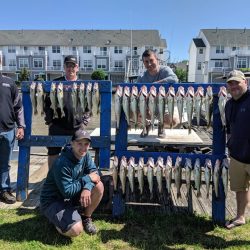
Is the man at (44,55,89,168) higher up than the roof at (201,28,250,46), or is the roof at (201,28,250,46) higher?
the roof at (201,28,250,46)

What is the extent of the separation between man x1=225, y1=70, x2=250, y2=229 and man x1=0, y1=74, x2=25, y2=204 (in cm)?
304

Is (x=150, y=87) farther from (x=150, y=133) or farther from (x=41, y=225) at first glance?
(x=41, y=225)

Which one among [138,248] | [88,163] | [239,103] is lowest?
[138,248]

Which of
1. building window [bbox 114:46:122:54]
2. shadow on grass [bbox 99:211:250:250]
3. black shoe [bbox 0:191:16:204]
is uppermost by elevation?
building window [bbox 114:46:122:54]

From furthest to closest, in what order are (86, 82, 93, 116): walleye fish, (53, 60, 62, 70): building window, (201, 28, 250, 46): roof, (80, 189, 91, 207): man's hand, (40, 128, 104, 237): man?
(53, 60, 62, 70): building window, (201, 28, 250, 46): roof, (86, 82, 93, 116): walleye fish, (80, 189, 91, 207): man's hand, (40, 128, 104, 237): man

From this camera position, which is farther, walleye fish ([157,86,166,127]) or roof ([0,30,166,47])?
roof ([0,30,166,47])

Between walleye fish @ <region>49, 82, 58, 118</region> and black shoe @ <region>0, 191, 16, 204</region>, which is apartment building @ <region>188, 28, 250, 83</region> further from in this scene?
black shoe @ <region>0, 191, 16, 204</region>

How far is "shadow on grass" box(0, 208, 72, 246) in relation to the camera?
4.18 metres

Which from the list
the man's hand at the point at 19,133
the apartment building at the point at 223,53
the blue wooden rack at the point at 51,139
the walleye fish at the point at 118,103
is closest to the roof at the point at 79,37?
the apartment building at the point at 223,53

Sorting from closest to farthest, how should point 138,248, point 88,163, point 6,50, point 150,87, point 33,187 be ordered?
point 138,248 < point 88,163 < point 150,87 < point 33,187 < point 6,50

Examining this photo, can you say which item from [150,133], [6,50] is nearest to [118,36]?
[6,50]

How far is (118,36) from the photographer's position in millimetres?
70875

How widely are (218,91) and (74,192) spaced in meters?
2.26

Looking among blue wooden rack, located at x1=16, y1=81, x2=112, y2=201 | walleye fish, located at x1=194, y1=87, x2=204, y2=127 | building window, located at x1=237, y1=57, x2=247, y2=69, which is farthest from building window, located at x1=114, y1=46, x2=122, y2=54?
walleye fish, located at x1=194, y1=87, x2=204, y2=127
